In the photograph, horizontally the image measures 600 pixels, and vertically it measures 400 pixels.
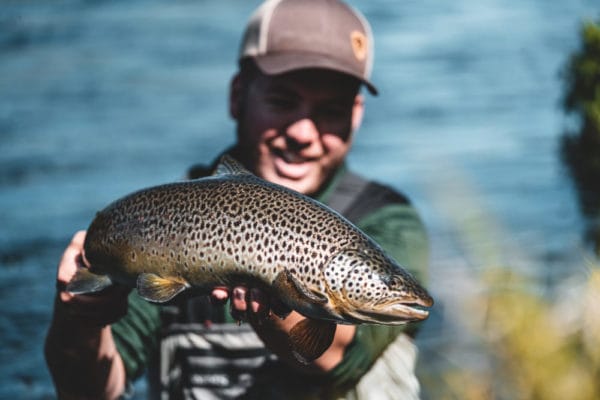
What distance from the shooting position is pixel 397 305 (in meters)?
2.36

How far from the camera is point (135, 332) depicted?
4051 mm

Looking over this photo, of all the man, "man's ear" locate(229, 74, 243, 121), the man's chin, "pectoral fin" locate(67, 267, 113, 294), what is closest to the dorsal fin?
"pectoral fin" locate(67, 267, 113, 294)

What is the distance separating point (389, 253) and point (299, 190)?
45 cm

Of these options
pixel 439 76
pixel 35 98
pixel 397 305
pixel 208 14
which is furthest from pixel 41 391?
pixel 208 14

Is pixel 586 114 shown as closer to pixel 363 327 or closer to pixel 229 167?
pixel 363 327

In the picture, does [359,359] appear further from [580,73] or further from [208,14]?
[208,14]

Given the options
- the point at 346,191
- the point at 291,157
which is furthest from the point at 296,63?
the point at 346,191

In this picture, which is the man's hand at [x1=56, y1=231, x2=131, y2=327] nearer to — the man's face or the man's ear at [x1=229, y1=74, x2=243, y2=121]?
the man's face

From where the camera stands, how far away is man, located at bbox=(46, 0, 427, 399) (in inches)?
153

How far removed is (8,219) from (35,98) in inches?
192

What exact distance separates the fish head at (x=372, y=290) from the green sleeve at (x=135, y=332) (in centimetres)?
174

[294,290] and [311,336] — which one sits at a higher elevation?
[294,290]

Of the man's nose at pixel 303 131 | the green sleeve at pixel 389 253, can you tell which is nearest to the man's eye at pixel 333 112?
the man's nose at pixel 303 131

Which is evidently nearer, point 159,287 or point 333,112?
point 159,287
